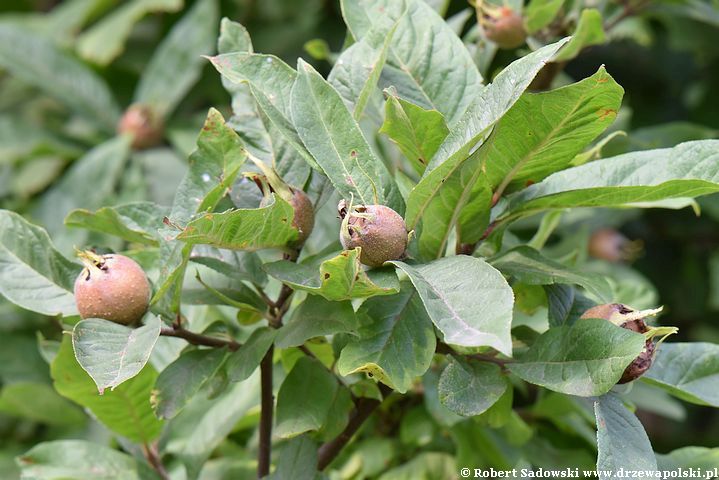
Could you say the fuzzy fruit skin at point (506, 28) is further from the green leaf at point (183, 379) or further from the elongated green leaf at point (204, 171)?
the green leaf at point (183, 379)

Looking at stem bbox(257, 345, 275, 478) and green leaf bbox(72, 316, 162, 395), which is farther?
stem bbox(257, 345, 275, 478)

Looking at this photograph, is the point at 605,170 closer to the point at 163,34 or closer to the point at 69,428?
the point at 69,428

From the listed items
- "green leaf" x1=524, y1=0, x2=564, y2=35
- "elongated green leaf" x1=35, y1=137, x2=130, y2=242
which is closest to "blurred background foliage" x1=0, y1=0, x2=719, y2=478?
"elongated green leaf" x1=35, y1=137, x2=130, y2=242

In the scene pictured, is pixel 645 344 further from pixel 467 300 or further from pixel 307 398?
pixel 307 398

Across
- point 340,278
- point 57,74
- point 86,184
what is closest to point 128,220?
point 340,278

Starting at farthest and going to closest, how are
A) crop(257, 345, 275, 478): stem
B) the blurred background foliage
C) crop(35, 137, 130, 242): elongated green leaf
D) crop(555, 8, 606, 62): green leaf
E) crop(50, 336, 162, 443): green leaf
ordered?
crop(35, 137, 130, 242): elongated green leaf → the blurred background foliage → crop(555, 8, 606, 62): green leaf → crop(50, 336, 162, 443): green leaf → crop(257, 345, 275, 478): stem

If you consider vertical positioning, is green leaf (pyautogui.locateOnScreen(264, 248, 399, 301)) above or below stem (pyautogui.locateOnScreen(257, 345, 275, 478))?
above

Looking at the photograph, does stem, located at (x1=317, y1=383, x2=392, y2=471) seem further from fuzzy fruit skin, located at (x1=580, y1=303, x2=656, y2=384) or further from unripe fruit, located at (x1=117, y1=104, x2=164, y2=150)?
unripe fruit, located at (x1=117, y1=104, x2=164, y2=150)

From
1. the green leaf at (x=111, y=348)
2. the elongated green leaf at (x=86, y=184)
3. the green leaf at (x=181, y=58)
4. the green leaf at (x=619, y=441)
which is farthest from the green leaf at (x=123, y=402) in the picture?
the green leaf at (x=181, y=58)
